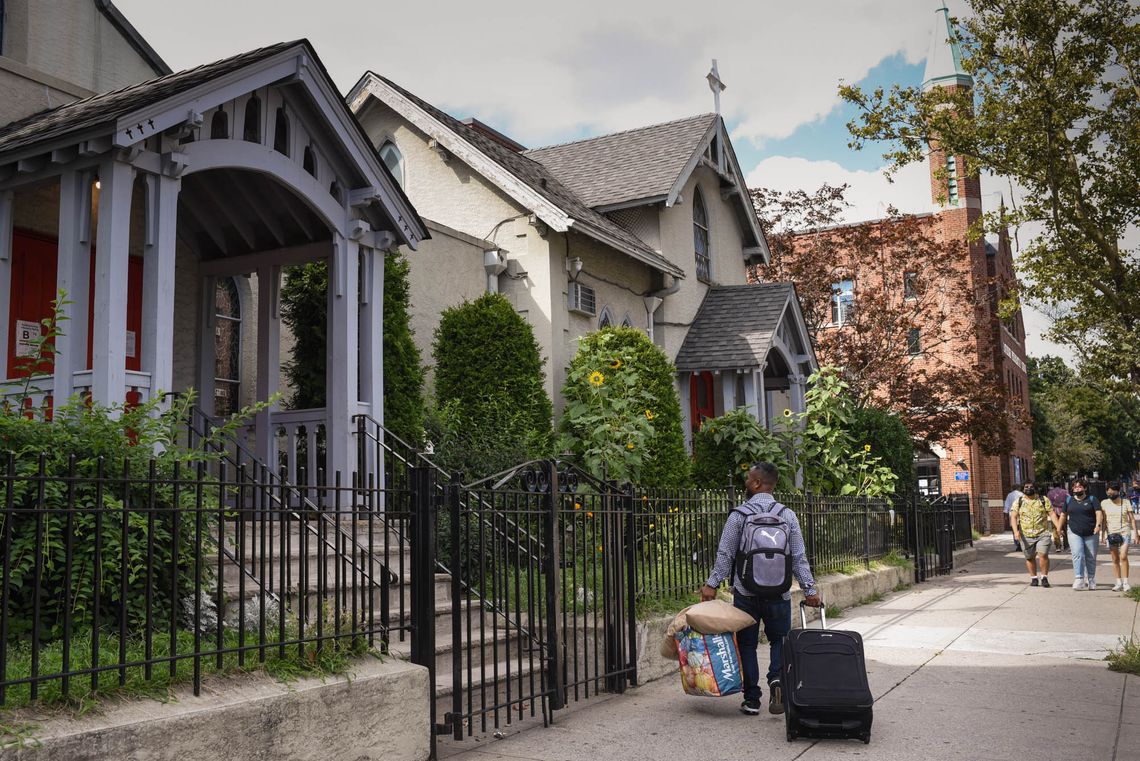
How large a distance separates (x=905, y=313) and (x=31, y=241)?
2288cm

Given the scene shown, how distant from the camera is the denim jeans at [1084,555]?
15.5 metres

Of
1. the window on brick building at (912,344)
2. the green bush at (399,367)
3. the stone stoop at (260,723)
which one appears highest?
the window on brick building at (912,344)

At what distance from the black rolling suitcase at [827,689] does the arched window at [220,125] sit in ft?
19.7

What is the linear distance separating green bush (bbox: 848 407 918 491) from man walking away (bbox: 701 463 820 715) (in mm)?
14785

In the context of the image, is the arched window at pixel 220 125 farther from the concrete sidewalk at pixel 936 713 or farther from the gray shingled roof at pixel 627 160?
the gray shingled roof at pixel 627 160

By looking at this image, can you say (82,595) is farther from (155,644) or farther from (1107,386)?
(1107,386)

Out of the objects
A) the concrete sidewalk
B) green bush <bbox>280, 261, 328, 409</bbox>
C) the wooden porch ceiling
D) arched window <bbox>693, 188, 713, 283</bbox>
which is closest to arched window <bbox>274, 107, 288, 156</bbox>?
the wooden porch ceiling

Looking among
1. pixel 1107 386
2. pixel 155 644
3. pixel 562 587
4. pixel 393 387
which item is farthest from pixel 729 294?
pixel 155 644

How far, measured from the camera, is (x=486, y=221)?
1573 cm

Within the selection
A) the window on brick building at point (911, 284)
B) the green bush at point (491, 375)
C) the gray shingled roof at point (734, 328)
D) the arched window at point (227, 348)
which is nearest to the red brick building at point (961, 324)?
the window on brick building at point (911, 284)

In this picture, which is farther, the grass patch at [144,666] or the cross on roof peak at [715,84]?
the cross on roof peak at [715,84]

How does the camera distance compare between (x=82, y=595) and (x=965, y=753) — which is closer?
(x=82, y=595)

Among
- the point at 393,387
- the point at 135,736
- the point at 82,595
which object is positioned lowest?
the point at 135,736

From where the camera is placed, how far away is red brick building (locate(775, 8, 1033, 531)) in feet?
91.6
